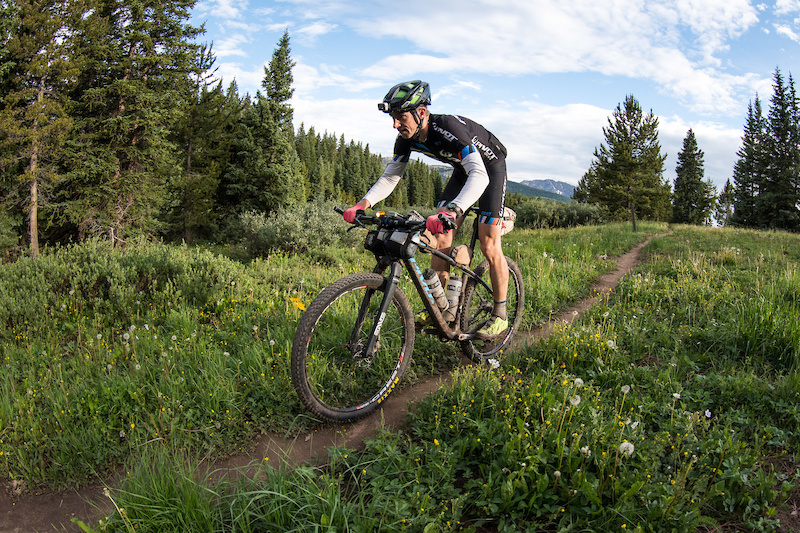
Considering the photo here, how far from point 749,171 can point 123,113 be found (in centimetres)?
6988

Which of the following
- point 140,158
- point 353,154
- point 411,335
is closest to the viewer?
point 411,335

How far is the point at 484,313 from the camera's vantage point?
5.07 m

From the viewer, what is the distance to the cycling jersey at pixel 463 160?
12.8 feet

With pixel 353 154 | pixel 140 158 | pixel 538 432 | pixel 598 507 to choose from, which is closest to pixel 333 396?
pixel 538 432

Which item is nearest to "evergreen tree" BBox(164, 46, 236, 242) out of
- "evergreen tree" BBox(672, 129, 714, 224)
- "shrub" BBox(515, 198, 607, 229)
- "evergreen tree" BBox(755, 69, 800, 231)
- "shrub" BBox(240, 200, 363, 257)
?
"shrub" BBox(240, 200, 363, 257)

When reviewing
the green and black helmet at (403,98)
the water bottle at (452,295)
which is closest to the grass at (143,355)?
the water bottle at (452,295)

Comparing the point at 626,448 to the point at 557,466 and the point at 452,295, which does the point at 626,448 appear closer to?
the point at 557,466

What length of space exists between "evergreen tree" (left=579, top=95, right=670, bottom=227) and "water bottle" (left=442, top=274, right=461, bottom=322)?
35.5 metres

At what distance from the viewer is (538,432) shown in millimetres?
2867

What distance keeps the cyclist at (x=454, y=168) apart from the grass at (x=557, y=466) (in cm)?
124

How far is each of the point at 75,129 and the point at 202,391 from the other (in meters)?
30.4

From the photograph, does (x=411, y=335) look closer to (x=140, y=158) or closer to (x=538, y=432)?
(x=538, y=432)

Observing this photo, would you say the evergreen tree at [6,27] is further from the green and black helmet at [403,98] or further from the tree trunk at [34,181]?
the green and black helmet at [403,98]

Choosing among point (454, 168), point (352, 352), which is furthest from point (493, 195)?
point (352, 352)
